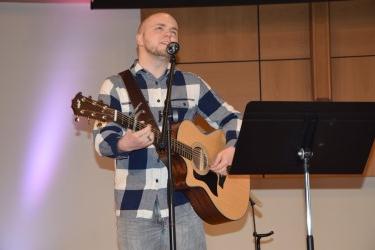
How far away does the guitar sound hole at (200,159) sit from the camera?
3012 mm

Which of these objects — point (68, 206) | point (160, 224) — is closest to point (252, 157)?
point (160, 224)

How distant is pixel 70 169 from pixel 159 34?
2308 mm

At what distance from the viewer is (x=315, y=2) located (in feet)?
15.8

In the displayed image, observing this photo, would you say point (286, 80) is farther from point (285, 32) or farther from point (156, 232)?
point (156, 232)

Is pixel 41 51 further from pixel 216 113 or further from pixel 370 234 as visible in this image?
pixel 370 234

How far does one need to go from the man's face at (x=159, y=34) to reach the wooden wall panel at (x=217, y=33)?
76.5 inches

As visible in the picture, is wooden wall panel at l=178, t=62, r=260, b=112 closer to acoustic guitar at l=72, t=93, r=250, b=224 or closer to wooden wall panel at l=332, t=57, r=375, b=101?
wooden wall panel at l=332, t=57, r=375, b=101

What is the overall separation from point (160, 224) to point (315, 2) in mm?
2683

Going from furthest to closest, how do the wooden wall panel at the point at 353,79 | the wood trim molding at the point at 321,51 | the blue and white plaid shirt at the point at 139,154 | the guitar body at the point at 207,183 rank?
1. the wooden wall panel at the point at 353,79
2. the wood trim molding at the point at 321,51
3. the guitar body at the point at 207,183
4. the blue and white plaid shirt at the point at 139,154

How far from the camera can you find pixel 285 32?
507cm

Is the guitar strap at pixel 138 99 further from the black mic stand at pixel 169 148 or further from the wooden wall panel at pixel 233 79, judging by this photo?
the wooden wall panel at pixel 233 79

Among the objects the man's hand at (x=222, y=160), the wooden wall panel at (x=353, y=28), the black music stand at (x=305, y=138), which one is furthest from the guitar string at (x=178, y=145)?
the wooden wall panel at (x=353, y=28)

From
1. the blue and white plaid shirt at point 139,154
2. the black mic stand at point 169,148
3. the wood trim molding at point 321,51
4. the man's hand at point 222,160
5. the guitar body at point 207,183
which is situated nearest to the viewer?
the black mic stand at point 169,148

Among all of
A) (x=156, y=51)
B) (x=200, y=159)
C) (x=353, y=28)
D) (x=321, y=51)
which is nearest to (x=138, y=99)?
(x=156, y=51)
